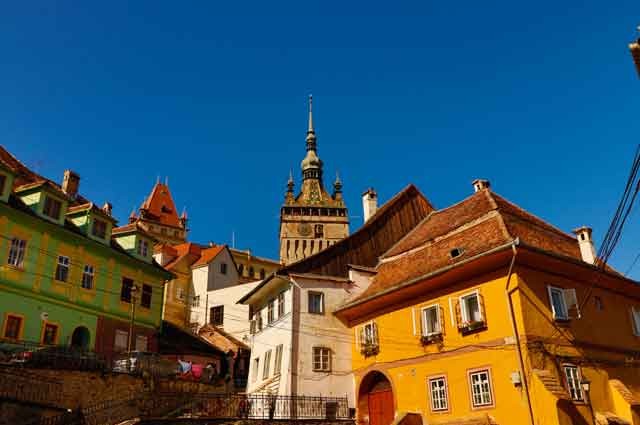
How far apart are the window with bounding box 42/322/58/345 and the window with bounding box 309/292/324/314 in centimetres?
1308

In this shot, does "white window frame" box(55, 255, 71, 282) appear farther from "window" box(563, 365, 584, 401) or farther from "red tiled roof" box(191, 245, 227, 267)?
"red tiled roof" box(191, 245, 227, 267)

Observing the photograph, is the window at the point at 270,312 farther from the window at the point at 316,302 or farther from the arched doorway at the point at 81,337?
the arched doorway at the point at 81,337

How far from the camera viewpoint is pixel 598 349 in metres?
21.4

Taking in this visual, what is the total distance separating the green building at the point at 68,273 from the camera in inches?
1036

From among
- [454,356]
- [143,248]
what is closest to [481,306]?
[454,356]

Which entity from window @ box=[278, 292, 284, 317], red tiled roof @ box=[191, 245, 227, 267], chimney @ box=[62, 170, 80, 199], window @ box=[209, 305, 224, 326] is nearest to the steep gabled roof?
window @ box=[278, 292, 284, 317]

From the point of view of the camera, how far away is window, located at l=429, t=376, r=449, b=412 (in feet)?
69.5

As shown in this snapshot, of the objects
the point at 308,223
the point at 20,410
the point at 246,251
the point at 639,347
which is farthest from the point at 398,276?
the point at 308,223

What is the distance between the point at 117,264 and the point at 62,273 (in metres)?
4.04

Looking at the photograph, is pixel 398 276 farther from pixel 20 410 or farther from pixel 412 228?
pixel 20 410

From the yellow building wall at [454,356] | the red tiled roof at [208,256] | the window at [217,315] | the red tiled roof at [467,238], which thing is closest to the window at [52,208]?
the red tiled roof at [467,238]

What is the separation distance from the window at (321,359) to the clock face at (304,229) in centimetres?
7525

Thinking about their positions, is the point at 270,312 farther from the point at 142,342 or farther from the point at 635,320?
the point at 635,320

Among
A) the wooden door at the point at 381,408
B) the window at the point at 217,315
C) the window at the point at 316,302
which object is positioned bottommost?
the wooden door at the point at 381,408
